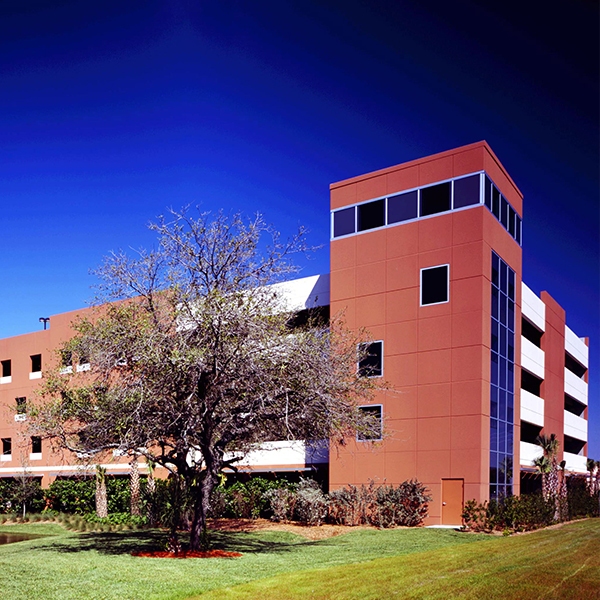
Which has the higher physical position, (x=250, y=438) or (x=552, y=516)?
(x=250, y=438)

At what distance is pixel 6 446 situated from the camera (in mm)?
47938

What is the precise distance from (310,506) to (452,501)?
563cm

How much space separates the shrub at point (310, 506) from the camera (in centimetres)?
2978

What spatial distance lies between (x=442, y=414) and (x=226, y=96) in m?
14.9

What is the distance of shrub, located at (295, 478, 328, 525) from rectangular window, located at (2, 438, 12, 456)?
2452 cm

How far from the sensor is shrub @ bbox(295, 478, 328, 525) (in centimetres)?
2978

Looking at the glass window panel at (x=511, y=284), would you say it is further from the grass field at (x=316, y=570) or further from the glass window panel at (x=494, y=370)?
the grass field at (x=316, y=570)

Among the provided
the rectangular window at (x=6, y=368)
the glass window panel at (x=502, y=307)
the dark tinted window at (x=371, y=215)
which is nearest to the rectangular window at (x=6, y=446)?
the rectangular window at (x=6, y=368)

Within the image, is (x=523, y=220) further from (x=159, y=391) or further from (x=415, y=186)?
(x=159, y=391)

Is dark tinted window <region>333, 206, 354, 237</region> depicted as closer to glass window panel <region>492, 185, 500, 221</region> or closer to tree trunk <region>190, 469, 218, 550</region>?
glass window panel <region>492, 185, 500, 221</region>

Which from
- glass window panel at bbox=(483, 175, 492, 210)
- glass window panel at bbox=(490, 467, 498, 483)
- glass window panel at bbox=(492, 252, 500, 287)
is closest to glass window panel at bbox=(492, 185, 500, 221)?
glass window panel at bbox=(483, 175, 492, 210)

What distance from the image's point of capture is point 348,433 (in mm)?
22531

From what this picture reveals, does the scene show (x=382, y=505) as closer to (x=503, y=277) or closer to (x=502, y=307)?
(x=502, y=307)

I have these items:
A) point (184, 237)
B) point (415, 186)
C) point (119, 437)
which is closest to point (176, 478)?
point (119, 437)
